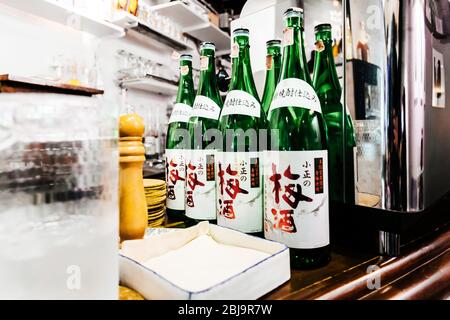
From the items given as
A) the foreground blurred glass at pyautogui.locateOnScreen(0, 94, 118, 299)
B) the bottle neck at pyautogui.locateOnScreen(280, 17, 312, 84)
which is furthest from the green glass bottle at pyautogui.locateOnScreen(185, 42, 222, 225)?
the foreground blurred glass at pyautogui.locateOnScreen(0, 94, 118, 299)

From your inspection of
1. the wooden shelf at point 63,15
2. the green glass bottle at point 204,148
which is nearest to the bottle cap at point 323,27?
the green glass bottle at point 204,148

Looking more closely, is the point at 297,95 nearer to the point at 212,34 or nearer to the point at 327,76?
the point at 327,76

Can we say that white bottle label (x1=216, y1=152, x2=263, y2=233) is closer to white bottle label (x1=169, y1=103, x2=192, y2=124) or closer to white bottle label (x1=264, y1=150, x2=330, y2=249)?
white bottle label (x1=264, y1=150, x2=330, y2=249)

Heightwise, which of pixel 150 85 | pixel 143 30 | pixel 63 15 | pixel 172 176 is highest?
pixel 143 30

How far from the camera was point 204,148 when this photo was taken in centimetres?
67

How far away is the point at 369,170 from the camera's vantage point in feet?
1.55

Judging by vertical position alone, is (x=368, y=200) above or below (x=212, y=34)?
Answer: below

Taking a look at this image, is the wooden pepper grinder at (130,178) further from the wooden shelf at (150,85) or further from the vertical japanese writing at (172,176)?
the wooden shelf at (150,85)

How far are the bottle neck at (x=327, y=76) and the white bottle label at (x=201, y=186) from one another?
0.26m

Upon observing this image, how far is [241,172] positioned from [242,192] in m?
0.03

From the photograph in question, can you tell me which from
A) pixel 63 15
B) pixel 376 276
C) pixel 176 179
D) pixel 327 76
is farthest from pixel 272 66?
pixel 63 15

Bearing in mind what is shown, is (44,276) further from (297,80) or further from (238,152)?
(297,80)

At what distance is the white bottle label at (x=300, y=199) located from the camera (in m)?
0.43


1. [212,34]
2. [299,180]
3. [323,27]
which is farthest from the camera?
[212,34]
